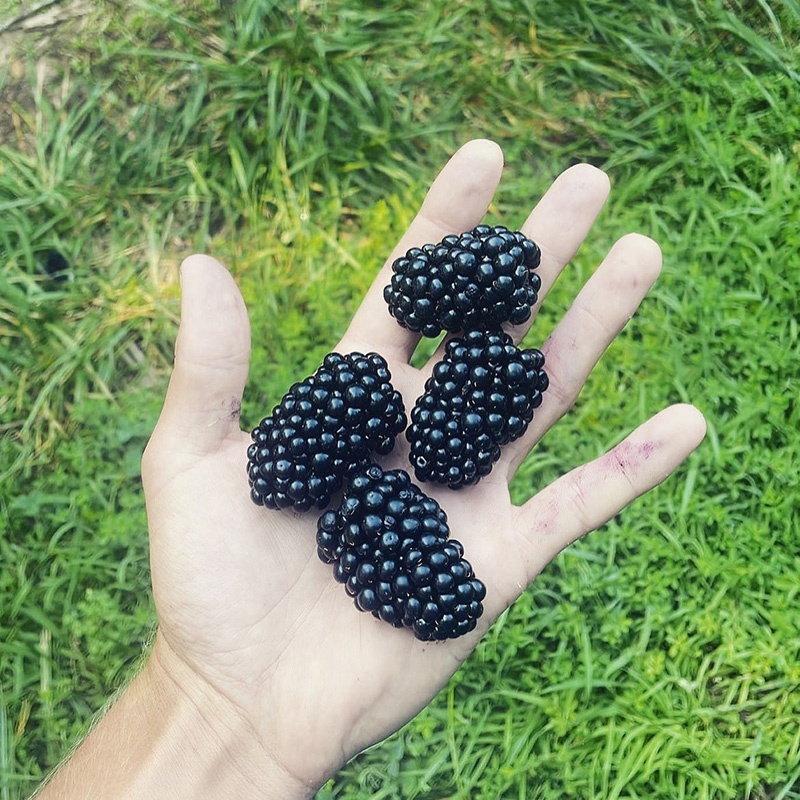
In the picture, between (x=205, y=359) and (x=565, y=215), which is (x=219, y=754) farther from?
(x=565, y=215)

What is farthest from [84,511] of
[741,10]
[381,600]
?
[741,10]

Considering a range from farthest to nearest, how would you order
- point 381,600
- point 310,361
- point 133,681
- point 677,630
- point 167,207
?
point 167,207
point 310,361
point 677,630
point 133,681
point 381,600

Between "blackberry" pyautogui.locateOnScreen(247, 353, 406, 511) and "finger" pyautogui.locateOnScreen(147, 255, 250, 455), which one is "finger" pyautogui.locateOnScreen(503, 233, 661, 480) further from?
"finger" pyautogui.locateOnScreen(147, 255, 250, 455)

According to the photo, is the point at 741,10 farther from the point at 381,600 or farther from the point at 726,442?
the point at 381,600

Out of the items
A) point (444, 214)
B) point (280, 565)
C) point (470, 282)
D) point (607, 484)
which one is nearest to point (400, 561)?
point (280, 565)

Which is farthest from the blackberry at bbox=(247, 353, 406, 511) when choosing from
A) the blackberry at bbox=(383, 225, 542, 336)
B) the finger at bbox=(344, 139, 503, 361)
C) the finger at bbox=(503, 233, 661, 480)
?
the finger at bbox=(503, 233, 661, 480)
